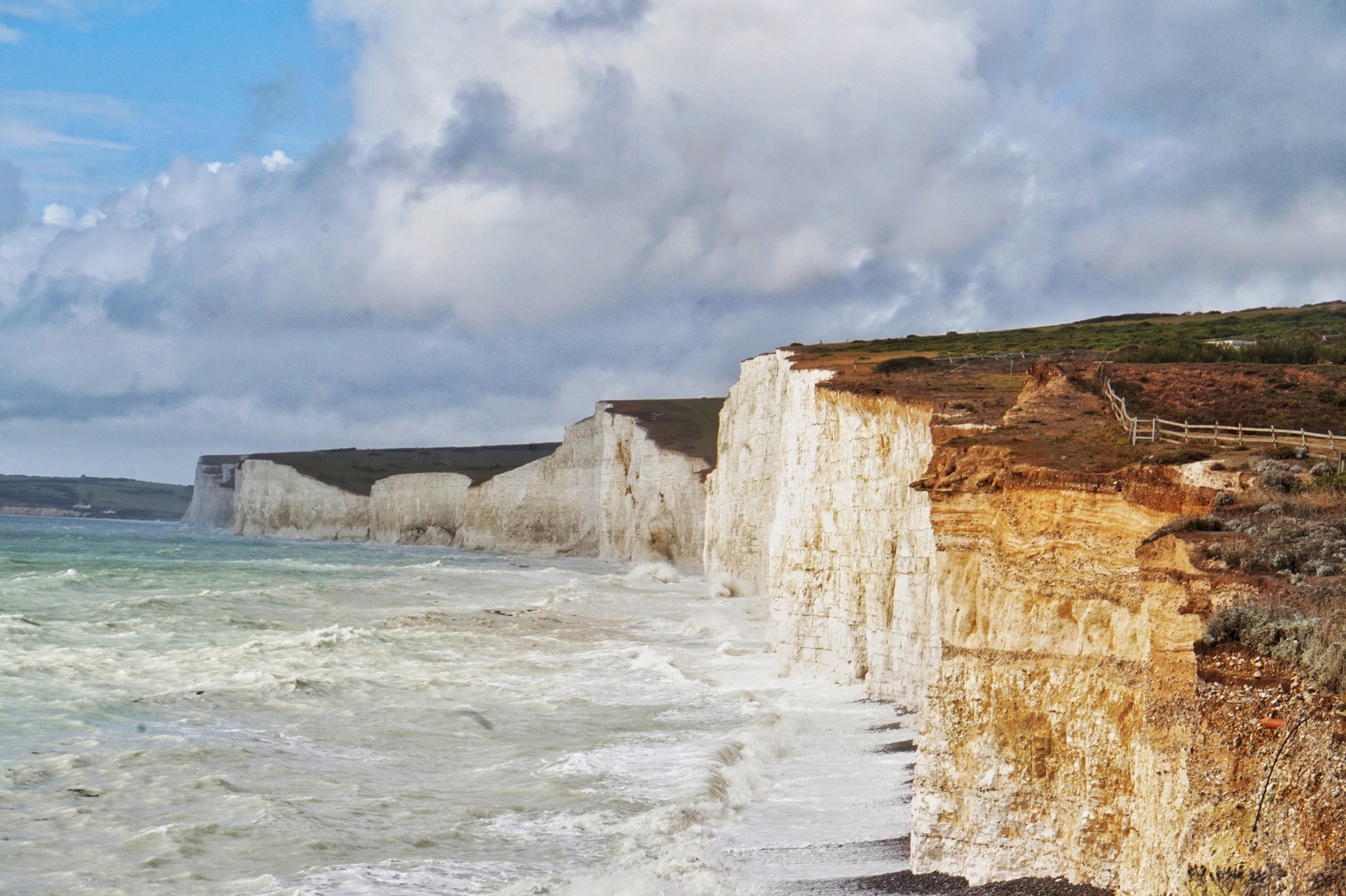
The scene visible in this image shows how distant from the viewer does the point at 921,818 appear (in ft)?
28.4

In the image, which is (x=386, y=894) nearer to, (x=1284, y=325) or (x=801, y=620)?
(x=801, y=620)

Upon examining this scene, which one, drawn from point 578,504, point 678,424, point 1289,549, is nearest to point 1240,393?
point 1289,549

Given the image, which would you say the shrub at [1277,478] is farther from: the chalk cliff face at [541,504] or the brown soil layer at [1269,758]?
the chalk cliff face at [541,504]

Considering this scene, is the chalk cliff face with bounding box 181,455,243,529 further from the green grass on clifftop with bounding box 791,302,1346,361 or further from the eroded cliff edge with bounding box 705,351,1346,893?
the eroded cliff edge with bounding box 705,351,1346,893

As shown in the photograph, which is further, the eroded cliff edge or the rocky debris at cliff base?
the rocky debris at cliff base

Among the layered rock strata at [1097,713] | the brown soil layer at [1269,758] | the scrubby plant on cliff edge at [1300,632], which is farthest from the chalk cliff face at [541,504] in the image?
the brown soil layer at [1269,758]

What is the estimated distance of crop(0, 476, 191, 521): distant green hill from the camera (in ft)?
550

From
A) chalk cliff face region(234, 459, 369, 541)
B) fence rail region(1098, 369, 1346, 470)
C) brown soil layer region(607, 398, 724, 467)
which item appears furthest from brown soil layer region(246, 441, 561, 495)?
fence rail region(1098, 369, 1346, 470)

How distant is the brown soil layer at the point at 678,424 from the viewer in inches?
2517

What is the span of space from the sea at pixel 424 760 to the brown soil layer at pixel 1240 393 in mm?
7481

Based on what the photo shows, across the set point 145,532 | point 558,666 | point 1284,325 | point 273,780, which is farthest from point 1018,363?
point 145,532

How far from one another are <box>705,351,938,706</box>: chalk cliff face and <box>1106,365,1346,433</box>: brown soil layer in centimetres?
431

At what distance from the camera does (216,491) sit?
392 feet

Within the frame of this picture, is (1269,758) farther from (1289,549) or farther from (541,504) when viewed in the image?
(541,504)
